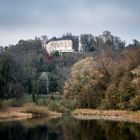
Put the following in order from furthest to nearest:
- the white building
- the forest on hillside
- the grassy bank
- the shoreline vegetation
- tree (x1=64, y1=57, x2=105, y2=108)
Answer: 1. the white building
2. tree (x1=64, y1=57, x2=105, y2=108)
3. the forest on hillside
4. the grassy bank
5. the shoreline vegetation

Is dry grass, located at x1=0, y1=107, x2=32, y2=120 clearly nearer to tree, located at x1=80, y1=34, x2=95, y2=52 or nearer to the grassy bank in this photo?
the grassy bank

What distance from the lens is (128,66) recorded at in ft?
205

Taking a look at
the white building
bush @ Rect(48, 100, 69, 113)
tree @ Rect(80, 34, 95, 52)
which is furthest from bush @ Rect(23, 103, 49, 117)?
the white building

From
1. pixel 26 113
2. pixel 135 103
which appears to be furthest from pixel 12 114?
pixel 135 103

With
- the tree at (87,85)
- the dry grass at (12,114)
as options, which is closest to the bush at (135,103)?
the tree at (87,85)

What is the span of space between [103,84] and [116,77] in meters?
3.76

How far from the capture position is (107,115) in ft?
200

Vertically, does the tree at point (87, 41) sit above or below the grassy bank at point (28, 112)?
above

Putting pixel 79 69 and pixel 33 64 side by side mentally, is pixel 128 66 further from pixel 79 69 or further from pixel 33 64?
pixel 33 64

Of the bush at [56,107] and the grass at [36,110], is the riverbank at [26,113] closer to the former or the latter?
the grass at [36,110]

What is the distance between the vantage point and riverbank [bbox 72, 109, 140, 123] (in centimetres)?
5612

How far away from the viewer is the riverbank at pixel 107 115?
184 feet

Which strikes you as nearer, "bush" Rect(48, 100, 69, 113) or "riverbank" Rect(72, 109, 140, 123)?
"riverbank" Rect(72, 109, 140, 123)

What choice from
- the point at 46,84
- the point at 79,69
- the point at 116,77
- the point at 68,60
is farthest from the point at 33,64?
the point at 116,77
